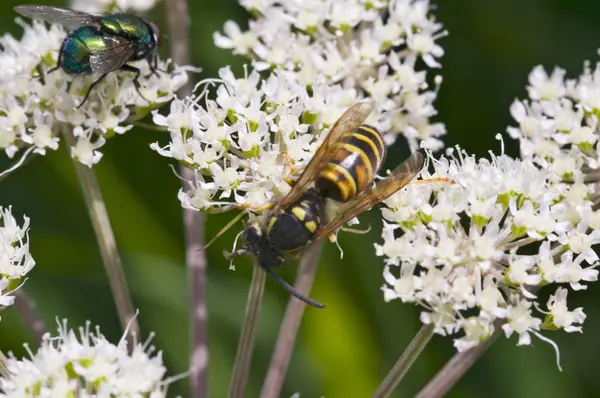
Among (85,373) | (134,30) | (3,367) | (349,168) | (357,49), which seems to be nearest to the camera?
(85,373)

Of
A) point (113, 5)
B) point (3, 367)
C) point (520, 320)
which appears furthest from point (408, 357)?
point (113, 5)

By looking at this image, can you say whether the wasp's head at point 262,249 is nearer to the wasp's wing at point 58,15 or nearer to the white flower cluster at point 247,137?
the white flower cluster at point 247,137

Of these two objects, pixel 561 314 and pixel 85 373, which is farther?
pixel 561 314

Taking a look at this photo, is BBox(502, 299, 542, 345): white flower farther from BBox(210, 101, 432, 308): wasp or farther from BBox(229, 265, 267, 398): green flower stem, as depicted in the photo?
BBox(229, 265, 267, 398): green flower stem

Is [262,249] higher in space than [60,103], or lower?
lower

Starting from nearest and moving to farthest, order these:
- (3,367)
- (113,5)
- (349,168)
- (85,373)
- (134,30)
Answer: (85,373), (3,367), (349,168), (134,30), (113,5)

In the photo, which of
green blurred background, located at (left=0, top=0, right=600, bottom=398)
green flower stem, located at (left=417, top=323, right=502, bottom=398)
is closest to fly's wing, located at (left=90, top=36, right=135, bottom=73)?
green blurred background, located at (left=0, top=0, right=600, bottom=398)

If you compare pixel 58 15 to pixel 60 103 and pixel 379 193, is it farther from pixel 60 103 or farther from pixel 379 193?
pixel 379 193

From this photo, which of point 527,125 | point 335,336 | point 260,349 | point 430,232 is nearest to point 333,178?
point 430,232
